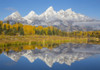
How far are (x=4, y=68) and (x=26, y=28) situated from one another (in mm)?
159408

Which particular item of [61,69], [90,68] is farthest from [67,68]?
[90,68]

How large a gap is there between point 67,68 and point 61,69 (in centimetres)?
112

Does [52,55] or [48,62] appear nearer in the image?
[48,62]

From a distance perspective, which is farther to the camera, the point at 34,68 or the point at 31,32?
the point at 31,32

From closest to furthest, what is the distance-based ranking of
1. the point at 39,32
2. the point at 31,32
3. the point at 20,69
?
1. the point at 20,69
2. the point at 39,32
3. the point at 31,32

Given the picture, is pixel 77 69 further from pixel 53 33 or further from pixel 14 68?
pixel 53 33

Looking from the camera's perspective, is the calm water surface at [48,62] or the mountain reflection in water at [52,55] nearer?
the calm water surface at [48,62]

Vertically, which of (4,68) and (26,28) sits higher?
(26,28)

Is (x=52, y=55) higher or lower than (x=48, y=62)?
lower

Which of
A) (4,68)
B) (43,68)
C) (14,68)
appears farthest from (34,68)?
(4,68)

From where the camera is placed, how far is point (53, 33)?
16950 cm

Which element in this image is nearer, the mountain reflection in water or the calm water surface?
the calm water surface

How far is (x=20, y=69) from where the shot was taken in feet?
66.6

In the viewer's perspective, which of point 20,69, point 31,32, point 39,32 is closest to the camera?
point 20,69
